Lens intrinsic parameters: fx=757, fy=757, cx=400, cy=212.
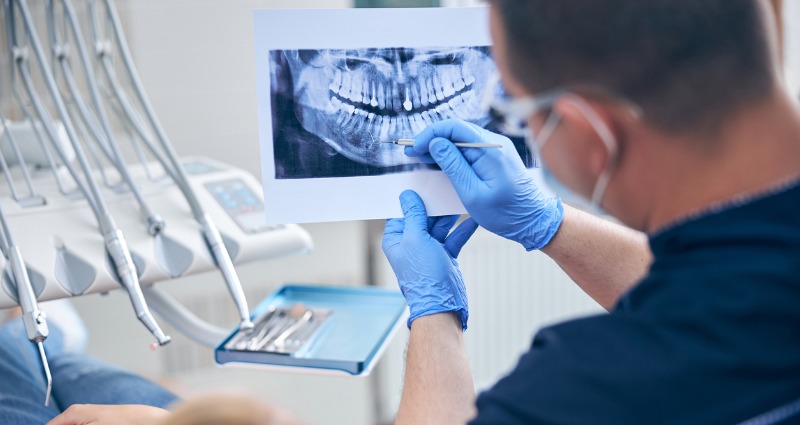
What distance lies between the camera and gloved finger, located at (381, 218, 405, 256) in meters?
1.29

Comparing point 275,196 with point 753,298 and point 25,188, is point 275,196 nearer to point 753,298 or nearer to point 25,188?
point 25,188

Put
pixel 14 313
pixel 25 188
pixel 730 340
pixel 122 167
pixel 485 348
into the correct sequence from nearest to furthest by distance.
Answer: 1. pixel 730 340
2. pixel 122 167
3. pixel 25 188
4. pixel 14 313
5. pixel 485 348

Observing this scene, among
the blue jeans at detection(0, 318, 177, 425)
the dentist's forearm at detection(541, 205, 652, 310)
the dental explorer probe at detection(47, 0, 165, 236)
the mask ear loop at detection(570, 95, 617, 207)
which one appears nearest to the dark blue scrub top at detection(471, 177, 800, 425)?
the mask ear loop at detection(570, 95, 617, 207)

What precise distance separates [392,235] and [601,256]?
37 cm

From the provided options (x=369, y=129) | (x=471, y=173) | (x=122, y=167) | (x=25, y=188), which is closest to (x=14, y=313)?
(x=25, y=188)

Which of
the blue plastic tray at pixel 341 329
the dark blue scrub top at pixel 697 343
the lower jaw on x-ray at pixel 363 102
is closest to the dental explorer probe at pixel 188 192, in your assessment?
the blue plastic tray at pixel 341 329

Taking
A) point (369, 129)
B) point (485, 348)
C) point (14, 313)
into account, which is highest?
point (369, 129)

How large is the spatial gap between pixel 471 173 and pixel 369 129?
0.67 feet

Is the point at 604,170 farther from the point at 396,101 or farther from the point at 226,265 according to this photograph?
the point at 226,265

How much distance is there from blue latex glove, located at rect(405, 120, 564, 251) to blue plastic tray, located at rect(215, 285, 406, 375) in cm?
40

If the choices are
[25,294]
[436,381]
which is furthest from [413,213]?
[25,294]

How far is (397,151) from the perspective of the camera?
1313 millimetres

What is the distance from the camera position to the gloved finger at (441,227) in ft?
4.40

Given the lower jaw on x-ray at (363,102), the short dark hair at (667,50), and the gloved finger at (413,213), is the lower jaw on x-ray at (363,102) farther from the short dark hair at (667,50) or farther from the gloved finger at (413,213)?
the short dark hair at (667,50)
